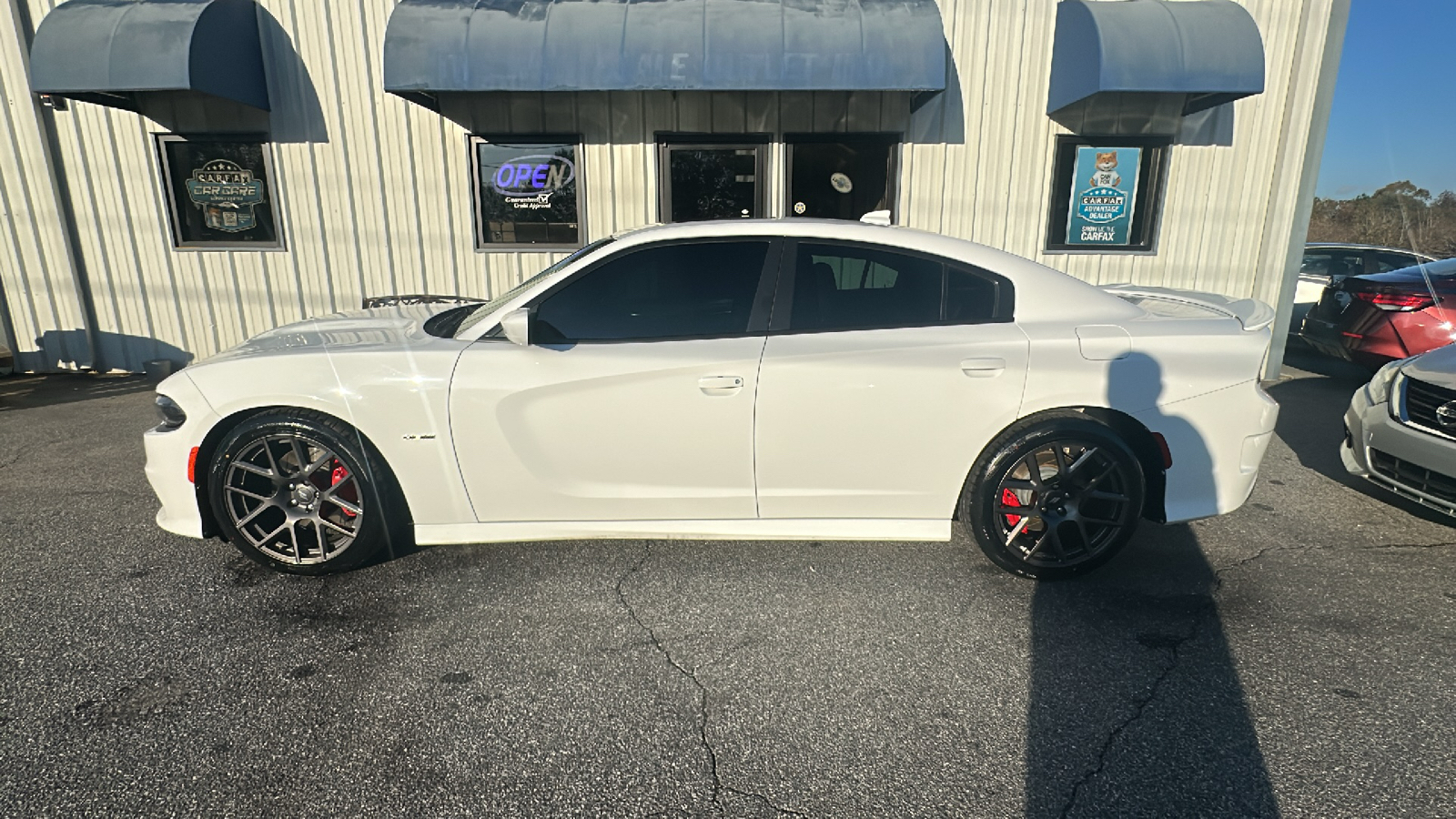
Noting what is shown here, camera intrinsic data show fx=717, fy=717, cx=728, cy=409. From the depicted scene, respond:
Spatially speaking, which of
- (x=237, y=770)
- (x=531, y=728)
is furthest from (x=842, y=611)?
(x=237, y=770)

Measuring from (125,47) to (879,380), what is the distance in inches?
284

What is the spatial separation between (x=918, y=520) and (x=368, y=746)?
2243 millimetres

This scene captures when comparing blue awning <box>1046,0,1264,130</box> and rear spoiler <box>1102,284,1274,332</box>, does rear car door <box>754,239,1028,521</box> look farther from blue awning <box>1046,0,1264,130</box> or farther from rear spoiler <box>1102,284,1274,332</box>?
blue awning <box>1046,0,1264,130</box>

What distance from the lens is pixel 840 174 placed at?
732 cm

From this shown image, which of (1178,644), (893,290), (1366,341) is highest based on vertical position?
(893,290)

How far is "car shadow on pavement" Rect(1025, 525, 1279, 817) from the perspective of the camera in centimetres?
202

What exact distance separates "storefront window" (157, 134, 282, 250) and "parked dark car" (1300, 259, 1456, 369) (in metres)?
10.7

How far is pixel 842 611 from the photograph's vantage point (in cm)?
301

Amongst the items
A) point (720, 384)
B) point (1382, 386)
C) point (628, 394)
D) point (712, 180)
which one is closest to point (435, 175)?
point (712, 180)

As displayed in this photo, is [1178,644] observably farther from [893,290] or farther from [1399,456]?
[1399,456]

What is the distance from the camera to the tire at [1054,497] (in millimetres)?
3064

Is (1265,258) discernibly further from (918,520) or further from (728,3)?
(918,520)

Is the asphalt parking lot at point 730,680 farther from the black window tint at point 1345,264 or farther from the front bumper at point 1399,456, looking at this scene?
the black window tint at point 1345,264

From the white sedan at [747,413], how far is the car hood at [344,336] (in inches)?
1.3
